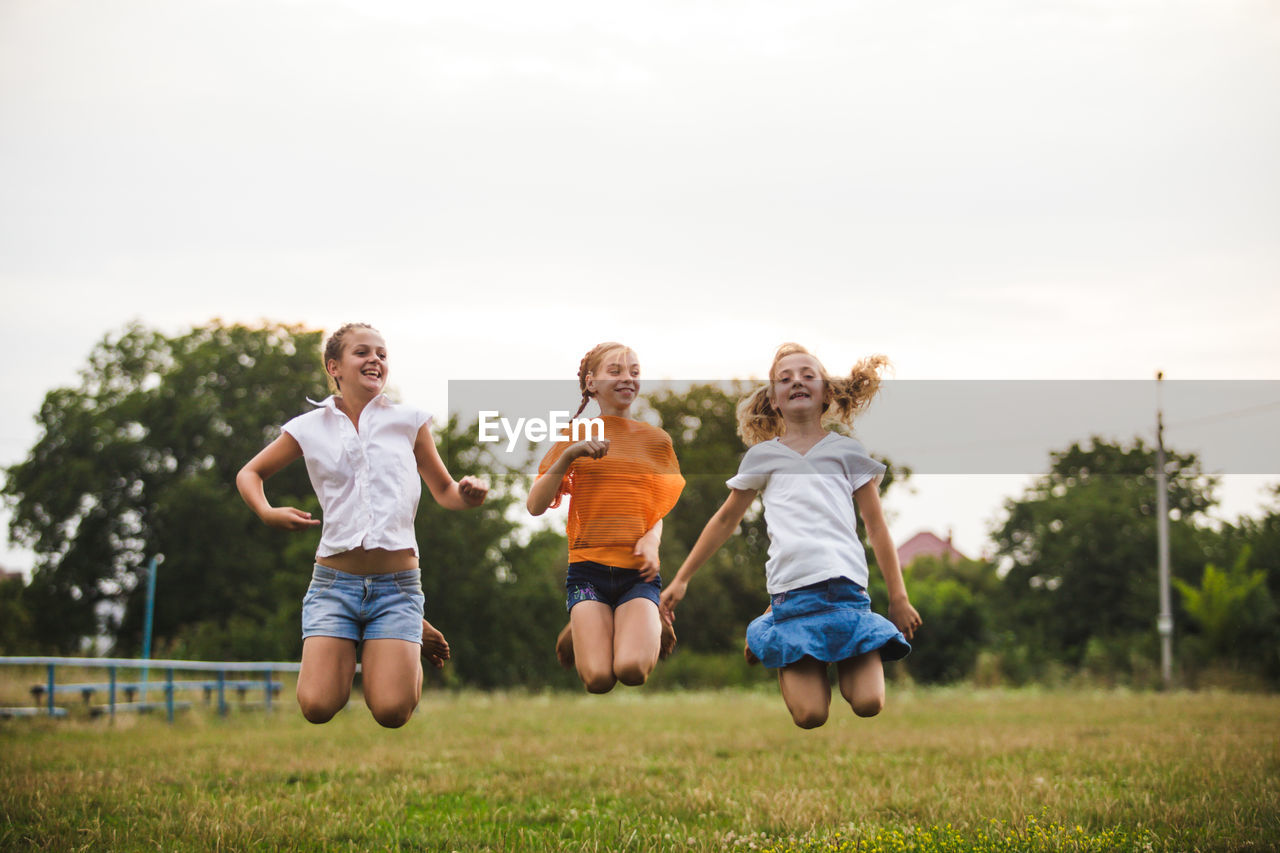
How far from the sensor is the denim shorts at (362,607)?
577 cm

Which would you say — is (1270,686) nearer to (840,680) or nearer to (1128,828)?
(1128,828)

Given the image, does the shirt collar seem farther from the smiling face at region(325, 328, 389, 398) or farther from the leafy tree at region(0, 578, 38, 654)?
the leafy tree at region(0, 578, 38, 654)

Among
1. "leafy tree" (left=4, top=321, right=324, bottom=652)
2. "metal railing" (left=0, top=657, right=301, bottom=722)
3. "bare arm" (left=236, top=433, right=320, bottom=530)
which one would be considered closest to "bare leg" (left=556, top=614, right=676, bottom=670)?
"bare arm" (left=236, top=433, right=320, bottom=530)

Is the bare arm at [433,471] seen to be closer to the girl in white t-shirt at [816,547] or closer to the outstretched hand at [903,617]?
the girl in white t-shirt at [816,547]

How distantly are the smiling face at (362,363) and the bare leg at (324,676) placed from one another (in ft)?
4.43

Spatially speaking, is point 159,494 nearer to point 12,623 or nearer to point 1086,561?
point 12,623

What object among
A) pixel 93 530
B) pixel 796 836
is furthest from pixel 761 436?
pixel 93 530

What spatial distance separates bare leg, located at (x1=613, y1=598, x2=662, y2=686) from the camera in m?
5.69

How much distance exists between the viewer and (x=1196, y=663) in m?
27.8

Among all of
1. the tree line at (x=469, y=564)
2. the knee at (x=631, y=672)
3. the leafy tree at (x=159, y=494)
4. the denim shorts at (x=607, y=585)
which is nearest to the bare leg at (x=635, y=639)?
the knee at (x=631, y=672)

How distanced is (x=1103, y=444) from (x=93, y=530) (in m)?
36.5

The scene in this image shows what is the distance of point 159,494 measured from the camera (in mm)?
32188

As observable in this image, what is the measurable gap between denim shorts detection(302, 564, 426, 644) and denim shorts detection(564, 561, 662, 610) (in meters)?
0.89

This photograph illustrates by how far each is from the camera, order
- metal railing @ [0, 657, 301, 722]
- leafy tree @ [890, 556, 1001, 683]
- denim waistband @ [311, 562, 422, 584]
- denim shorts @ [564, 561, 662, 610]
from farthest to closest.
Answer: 1. leafy tree @ [890, 556, 1001, 683]
2. metal railing @ [0, 657, 301, 722]
3. denim shorts @ [564, 561, 662, 610]
4. denim waistband @ [311, 562, 422, 584]
